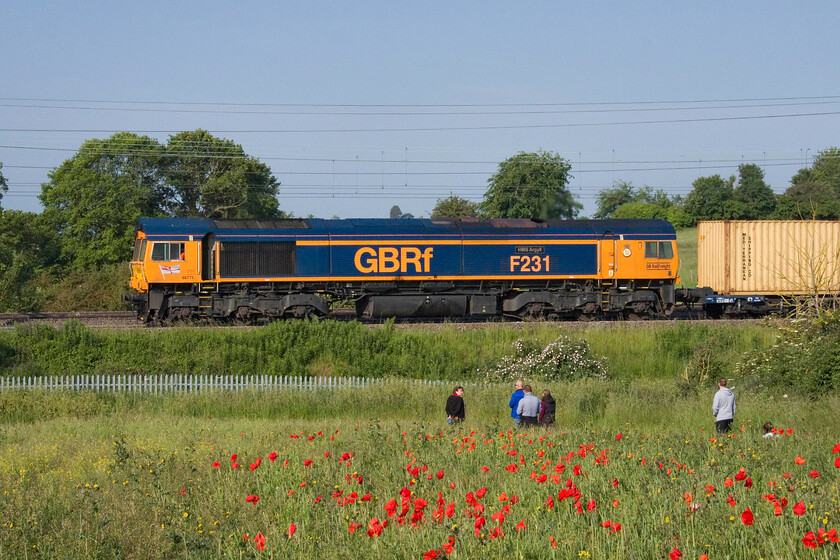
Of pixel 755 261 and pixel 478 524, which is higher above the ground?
pixel 755 261

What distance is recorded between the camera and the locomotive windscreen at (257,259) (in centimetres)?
2852

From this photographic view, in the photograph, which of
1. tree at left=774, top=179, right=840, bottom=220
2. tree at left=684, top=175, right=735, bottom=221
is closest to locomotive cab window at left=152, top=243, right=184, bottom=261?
tree at left=774, top=179, right=840, bottom=220

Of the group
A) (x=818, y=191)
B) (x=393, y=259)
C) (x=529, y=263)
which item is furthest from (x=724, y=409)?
(x=818, y=191)

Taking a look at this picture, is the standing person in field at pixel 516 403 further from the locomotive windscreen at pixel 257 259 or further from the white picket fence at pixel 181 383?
the locomotive windscreen at pixel 257 259

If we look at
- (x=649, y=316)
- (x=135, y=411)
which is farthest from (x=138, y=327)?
(x=649, y=316)

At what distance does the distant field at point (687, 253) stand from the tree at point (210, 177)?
104 feet

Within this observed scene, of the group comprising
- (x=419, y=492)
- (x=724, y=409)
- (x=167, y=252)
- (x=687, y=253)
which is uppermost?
(x=687, y=253)

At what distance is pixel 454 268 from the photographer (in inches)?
1186

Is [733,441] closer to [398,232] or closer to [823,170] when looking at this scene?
[398,232]

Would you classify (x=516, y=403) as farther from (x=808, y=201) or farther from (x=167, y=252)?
(x=808, y=201)

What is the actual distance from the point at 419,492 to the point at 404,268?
21.5 meters

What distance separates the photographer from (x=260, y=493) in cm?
951

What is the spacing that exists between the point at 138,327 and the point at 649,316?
1807 centimetres

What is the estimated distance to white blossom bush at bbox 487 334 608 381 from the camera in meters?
24.4
